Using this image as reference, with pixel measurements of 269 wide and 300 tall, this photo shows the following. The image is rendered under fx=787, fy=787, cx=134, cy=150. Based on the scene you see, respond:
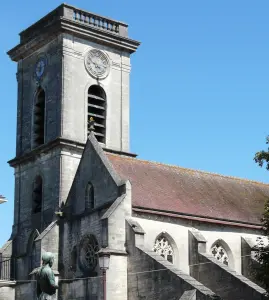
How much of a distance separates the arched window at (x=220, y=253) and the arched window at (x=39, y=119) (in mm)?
11382

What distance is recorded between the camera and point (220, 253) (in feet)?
132

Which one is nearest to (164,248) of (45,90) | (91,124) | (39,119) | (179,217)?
(179,217)

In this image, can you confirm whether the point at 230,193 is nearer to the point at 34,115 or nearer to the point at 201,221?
the point at 201,221

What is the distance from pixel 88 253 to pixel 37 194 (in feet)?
22.2

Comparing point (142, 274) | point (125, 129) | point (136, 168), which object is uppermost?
point (125, 129)

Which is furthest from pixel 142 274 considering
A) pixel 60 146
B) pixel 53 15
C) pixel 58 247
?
pixel 53 15

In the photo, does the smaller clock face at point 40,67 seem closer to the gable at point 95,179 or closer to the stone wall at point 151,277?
the gable at point 95,179

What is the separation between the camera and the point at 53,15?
4456 cm

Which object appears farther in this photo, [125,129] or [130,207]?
[125,129]

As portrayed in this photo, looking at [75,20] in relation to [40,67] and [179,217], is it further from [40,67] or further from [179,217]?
[179,217]

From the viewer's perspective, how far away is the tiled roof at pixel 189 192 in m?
39.3

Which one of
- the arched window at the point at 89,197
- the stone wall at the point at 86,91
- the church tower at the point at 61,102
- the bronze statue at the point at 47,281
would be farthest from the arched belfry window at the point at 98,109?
the bronze statue at the point at 47,281

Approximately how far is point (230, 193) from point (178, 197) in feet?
15.2

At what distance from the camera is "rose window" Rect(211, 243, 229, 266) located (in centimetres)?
4006
